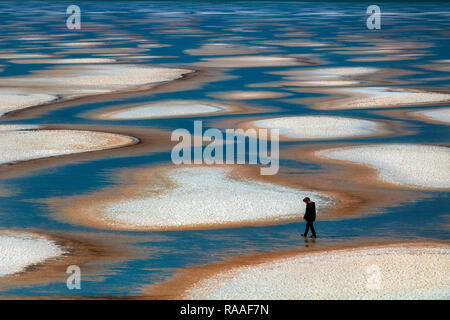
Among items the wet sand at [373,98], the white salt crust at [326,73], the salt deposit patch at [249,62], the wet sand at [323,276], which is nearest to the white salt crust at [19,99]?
the wet sand at [373,98]

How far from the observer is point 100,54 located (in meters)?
52.0

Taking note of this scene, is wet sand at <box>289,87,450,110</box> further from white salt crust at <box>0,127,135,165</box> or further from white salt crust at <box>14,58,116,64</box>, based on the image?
white salt crust at <box>14,58,116,64</box>

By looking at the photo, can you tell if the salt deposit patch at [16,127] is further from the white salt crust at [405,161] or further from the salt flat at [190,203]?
Result: the white salt crust at [405,161]

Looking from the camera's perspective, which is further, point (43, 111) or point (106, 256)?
point (43, 111)

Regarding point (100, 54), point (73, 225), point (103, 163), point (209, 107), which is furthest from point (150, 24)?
point (73, 225)

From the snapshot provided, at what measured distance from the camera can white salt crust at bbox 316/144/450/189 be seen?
1997 centimetres

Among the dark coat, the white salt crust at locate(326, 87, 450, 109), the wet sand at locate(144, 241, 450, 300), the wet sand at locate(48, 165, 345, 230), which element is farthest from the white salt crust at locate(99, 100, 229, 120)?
the wet sand at locate(144, 241, 450, 300)

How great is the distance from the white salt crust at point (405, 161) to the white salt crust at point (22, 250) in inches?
303

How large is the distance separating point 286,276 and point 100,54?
1568 inches

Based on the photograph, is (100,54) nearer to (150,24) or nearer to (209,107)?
(209,107)

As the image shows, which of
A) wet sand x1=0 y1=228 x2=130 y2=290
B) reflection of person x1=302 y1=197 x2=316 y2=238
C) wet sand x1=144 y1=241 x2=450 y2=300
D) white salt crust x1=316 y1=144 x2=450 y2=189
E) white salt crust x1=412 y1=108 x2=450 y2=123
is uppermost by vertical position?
reflection of person x1=302 y1=197 x2=316 y2=238

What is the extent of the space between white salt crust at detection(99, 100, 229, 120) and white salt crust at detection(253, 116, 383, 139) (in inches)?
119

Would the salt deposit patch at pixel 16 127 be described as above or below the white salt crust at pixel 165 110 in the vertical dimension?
above

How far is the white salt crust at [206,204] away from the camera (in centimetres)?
1691
